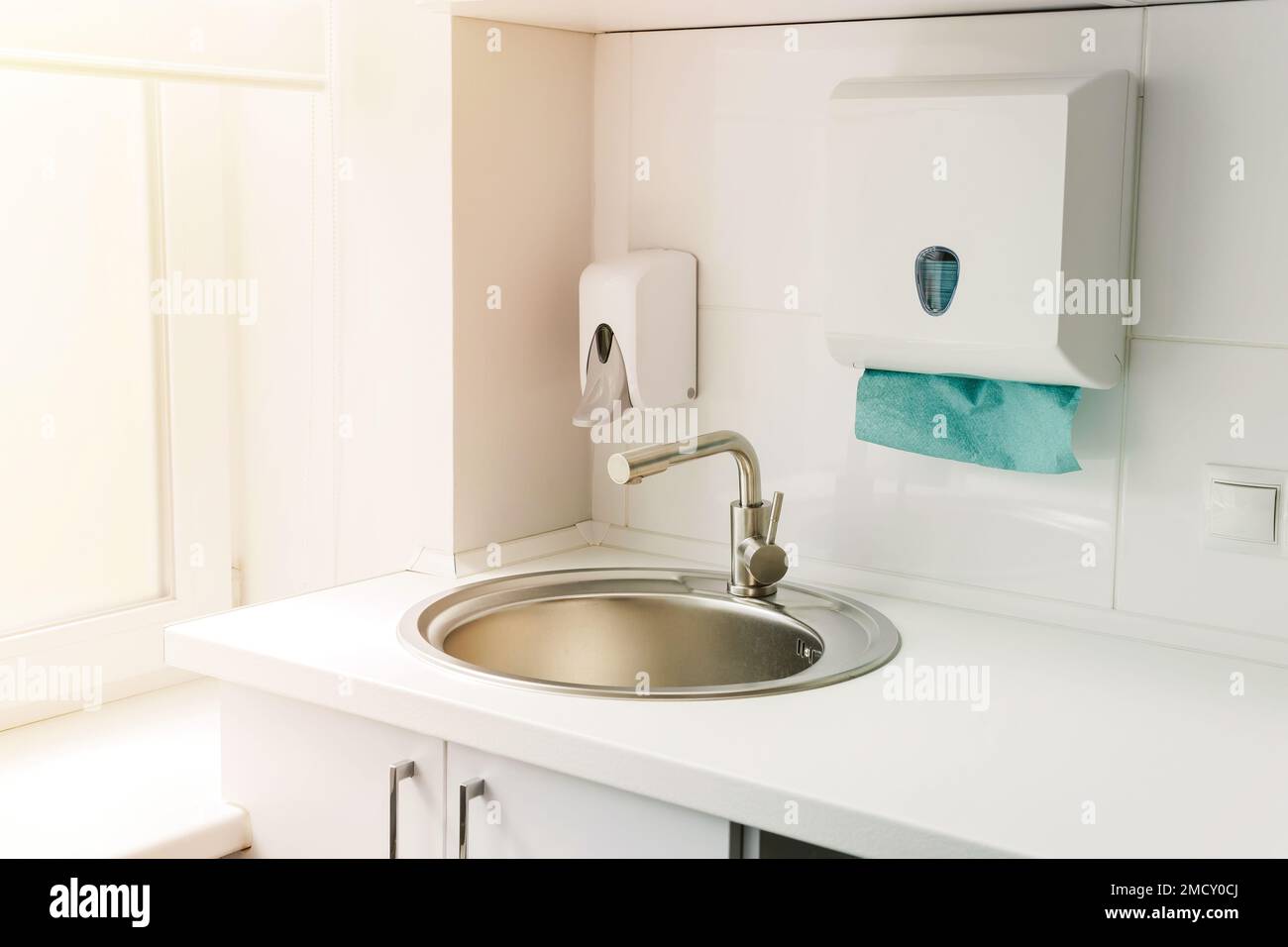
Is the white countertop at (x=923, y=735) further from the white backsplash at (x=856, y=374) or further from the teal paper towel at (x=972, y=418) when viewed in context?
the teal paper towel at (x=972, y=418)

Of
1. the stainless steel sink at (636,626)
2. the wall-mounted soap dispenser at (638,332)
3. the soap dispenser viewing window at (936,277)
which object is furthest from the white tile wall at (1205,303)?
the wall-mounted soap dispenser at (638,332)

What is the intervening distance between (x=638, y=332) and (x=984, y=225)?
482 millimetres

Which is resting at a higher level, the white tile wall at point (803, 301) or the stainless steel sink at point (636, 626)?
the white tile wall at point (803, 301)

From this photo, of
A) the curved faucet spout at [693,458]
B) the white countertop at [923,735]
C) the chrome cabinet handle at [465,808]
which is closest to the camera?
the white countertop at [923,735]

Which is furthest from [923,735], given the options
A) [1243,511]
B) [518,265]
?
[518,265]

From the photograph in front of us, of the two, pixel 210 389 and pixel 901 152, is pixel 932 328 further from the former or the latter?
pixel 210 389

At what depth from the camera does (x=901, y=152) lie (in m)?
1.35

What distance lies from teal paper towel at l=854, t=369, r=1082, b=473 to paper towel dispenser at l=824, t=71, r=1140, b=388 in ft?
0.15

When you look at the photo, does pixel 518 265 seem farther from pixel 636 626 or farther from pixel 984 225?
pixel 984 225

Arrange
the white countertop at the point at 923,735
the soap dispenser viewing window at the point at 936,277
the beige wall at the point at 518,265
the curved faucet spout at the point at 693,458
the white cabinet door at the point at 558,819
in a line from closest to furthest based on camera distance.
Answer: the white countertop at the point at 923,735, the white cabinet door at the point at 558,819, the soap dispenser viewing window at the point at 936,277, the curved faucet spout at the point at 693,458, the beige wall at the point at 518,265

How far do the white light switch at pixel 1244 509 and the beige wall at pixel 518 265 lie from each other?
2.77 feet

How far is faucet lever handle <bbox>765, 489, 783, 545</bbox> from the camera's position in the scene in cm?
154

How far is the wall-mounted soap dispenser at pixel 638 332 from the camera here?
5.36 feet
